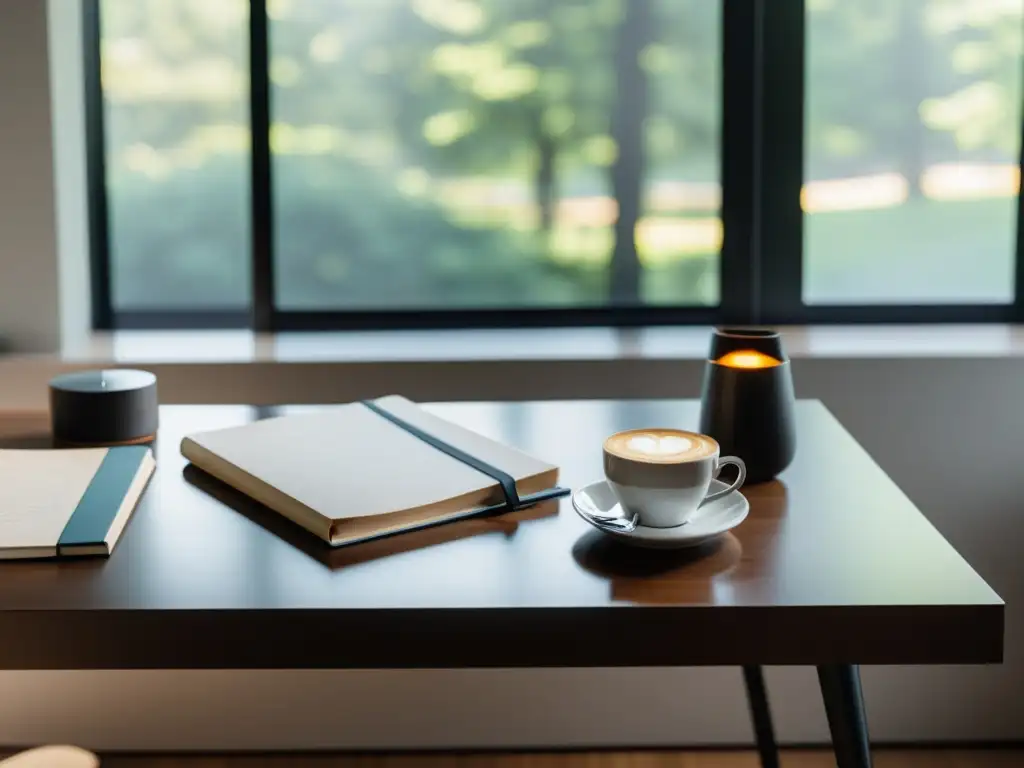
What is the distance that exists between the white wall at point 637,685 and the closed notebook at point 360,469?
2.22 feet

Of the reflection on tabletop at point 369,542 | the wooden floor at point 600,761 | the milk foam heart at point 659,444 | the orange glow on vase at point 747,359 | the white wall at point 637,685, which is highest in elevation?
the orange glow on vase at point 747,359

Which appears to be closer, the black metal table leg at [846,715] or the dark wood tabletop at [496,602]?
the dark wood tabletop at [496,602]

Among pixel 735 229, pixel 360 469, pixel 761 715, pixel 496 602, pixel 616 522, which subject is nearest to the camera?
pixel 496 602

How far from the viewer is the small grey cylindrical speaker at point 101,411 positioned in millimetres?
1235

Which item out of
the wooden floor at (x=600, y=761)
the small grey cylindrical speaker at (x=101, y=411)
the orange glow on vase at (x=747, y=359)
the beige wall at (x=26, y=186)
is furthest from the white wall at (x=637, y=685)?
the orange glow on vase at (x=747, y=359)

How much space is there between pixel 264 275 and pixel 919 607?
1485 mm

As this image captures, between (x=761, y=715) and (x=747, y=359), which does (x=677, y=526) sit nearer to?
(x=747, y=359)

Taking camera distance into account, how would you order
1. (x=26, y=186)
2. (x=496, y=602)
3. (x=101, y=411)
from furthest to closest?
(x=26, y=186), (x=101, y=411), (x=496, y=602)

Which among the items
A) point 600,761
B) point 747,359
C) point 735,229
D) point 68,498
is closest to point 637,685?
point 600,761

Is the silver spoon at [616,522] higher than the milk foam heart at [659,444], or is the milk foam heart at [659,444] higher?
the milk foam heart at [659,444]

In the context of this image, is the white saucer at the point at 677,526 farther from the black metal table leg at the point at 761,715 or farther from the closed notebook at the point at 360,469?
the black metal table leg at the point at 761,715

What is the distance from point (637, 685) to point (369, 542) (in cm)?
112

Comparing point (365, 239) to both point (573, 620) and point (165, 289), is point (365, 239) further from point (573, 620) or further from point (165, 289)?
point (573, 620)

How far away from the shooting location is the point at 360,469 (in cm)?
108
